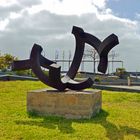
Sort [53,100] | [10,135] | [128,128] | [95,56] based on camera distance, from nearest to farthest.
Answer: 1. [10,135]
2. [128,128]
3. [53,100]
4. [95,56]

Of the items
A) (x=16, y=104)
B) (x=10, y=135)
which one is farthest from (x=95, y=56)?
(x=10, y=135)

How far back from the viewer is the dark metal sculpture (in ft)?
36.6

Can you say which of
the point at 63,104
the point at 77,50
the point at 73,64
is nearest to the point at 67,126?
the point at 63,104

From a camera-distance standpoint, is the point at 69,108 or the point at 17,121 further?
the point at 69,108

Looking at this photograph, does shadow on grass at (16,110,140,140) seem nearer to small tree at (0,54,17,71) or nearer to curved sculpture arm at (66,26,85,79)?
curved sculpture arm at (66,26,85,79)

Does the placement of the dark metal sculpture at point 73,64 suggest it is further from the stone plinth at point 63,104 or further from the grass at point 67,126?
the grass at point 67,126

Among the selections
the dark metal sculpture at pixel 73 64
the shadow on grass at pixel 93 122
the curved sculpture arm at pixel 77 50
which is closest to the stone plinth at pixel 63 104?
the shadow on grass at pixel 93 122

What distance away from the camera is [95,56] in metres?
51.5

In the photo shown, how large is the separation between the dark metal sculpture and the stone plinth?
1.62 feet

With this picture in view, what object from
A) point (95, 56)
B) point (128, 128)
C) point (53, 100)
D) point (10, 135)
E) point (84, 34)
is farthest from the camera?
point (95, 56)

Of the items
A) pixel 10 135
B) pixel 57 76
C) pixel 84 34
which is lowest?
pixel 10 135

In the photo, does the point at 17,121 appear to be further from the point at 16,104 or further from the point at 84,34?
the point at 84,34

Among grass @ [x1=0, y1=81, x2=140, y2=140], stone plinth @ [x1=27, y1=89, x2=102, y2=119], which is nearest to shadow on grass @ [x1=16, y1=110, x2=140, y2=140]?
grass @ [x1=0, y1=81, x2=140, y2=140]

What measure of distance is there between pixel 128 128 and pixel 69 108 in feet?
6.65
